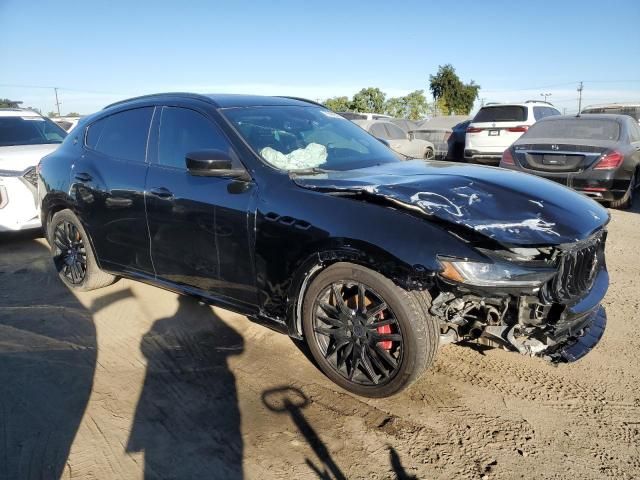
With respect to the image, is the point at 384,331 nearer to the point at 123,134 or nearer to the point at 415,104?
the point at 123,134

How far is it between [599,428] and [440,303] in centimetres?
108

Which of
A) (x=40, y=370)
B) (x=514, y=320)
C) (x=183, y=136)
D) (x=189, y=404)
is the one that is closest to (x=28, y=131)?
(x=183, y=136)

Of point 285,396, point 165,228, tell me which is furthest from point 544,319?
point 165,228

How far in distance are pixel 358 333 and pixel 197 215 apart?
1.37 metres

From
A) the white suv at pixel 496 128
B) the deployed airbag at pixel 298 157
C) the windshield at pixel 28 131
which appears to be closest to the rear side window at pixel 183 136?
the deployed airbag at pixel 298 157

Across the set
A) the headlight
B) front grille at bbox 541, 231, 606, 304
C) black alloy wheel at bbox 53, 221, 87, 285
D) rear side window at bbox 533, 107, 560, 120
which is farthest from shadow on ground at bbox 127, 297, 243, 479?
Answer: rear side window at bbox 533, 107, 560, 120

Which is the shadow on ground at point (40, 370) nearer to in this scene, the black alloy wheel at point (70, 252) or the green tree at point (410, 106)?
the black alloy wheel at point (70, 252)

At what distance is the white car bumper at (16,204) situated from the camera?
609cm

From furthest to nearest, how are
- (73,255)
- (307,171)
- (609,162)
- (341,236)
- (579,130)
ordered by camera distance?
(579,130), (609,162), (73,255), (307,171), (341,236)

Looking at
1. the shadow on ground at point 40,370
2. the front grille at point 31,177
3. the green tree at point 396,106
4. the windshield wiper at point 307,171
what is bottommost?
the shadow on ground at point 40,370

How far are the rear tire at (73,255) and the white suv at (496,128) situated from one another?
908cm

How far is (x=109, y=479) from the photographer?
234cm

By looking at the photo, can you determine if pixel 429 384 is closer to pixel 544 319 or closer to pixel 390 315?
pixel 390 315

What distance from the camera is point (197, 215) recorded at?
11.1 ft
